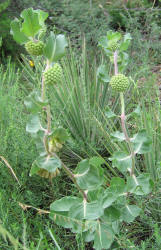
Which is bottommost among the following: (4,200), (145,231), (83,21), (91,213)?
(145,231)

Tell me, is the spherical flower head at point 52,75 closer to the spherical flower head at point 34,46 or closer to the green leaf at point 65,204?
the spherical flower head at point 34,46

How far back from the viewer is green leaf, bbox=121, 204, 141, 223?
36.5 inches

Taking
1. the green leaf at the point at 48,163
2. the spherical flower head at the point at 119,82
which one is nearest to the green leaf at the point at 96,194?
the green leaf at the point at 48,163

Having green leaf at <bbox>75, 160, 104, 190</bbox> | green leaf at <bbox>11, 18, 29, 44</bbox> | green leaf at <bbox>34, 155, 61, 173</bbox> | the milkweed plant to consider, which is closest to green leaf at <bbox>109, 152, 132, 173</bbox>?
the milkweed plant

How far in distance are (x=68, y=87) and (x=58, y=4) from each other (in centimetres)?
218

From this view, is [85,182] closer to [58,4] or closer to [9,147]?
[9,147]

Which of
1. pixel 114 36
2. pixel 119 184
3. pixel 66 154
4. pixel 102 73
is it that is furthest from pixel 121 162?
pixel 66 154

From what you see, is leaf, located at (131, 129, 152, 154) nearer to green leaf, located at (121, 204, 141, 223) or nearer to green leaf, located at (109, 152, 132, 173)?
green leaf, located at (109, 152, 132, 173)

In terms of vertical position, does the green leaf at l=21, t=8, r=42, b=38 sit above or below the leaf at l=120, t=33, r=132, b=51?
above

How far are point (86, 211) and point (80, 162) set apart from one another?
0.16m

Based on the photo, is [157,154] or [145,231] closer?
[145,231]

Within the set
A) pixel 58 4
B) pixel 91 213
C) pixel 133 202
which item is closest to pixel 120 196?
pixel 91 213

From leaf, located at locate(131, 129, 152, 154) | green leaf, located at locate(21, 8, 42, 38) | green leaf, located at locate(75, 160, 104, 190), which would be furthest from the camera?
leaf, located at locate(131, 129, 152, 154)

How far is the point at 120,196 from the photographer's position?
3.09 feet
